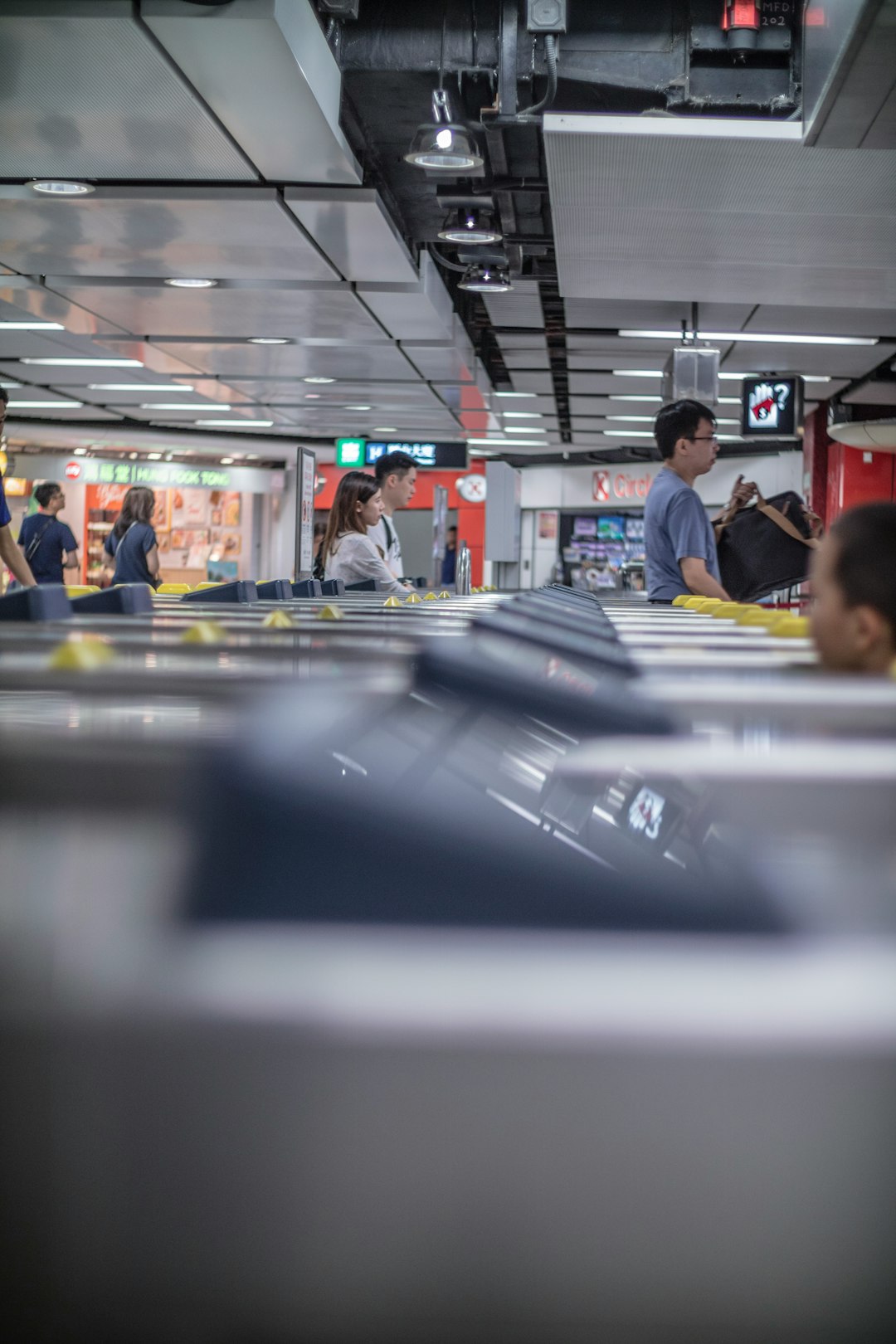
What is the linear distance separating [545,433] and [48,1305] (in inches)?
608

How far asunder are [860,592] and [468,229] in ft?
18.2

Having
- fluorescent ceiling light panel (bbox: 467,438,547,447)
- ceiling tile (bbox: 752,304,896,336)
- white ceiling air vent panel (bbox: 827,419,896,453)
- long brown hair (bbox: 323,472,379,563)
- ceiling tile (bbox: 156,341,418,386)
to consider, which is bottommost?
long brown hair (bbox: 323,472,379,563)

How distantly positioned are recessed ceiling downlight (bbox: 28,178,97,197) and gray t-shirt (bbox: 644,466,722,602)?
321 cm

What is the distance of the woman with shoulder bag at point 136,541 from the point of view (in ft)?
24.4

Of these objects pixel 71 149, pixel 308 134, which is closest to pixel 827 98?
pixel 308 134

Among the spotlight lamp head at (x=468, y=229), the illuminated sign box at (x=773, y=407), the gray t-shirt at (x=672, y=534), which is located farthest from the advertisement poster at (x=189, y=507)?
the gray t-shirt at (x=672, y=534)

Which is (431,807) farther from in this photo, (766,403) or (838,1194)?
(766,403)

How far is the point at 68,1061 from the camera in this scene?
23.3 inches

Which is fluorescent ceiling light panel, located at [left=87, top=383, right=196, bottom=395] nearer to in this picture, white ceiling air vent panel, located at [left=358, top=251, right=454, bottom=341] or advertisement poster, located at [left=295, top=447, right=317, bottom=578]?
white ceiling air vent panel, located at [left=358, top=251, right=454, bottom=341]

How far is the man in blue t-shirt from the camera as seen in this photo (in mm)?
7543

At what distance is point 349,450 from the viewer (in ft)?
48.1

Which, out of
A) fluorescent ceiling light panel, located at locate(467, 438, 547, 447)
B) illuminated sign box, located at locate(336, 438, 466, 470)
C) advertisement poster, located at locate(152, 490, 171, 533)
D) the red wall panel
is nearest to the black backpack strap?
illuminated sign box, located at locate(336, 438, 466, 470)

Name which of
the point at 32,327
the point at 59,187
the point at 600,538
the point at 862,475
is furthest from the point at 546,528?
the point at 59,187

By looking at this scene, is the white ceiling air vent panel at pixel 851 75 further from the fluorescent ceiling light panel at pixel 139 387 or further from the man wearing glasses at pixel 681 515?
the fluorescent ceiling light panel at pixel 139 387
